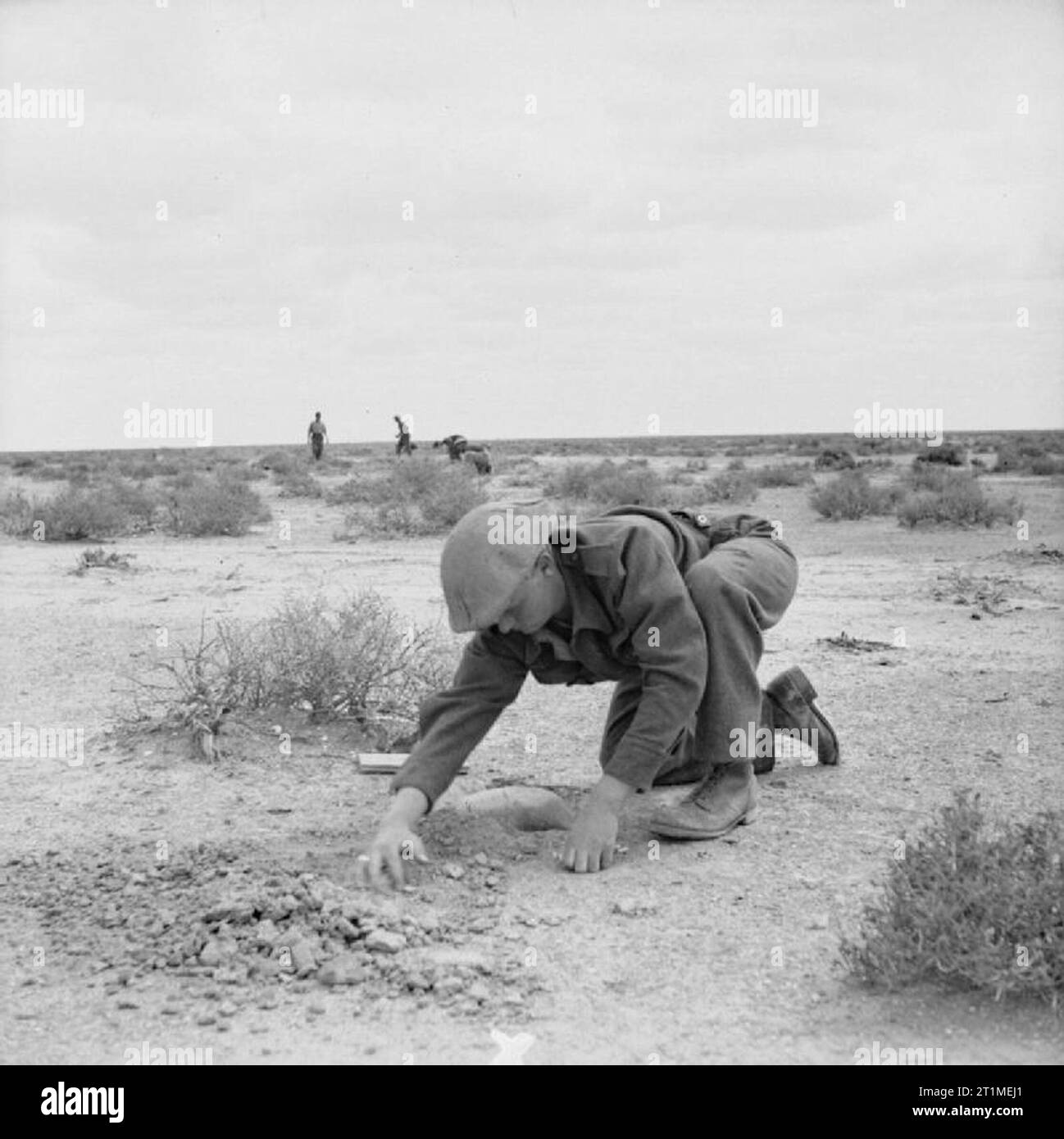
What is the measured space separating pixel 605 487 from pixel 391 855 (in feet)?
49.1

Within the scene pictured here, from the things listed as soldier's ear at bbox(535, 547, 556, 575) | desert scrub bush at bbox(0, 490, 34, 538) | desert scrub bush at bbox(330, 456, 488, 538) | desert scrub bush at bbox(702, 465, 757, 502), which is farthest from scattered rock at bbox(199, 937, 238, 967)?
desert scrub bush at bbox(702, 465, 757, 502)

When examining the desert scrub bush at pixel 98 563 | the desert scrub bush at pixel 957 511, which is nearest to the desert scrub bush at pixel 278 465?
the desert scrub bush at pixel 957 511

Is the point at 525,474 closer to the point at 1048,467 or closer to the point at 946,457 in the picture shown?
the point at 946,457

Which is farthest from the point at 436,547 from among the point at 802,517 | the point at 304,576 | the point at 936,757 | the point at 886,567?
the point at 936,757

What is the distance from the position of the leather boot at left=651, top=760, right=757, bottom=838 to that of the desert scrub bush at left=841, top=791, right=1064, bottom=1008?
0.78 m

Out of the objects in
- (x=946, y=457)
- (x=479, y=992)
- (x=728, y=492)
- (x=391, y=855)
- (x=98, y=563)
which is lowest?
(x=479, y=992)

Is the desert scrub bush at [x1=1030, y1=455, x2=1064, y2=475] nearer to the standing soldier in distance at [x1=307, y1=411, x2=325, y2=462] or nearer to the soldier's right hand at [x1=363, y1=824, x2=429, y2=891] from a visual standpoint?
the standing soldier in distance at [x1=307, y1=411, x2=325, y2=462]

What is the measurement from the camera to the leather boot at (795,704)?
4.50 meters

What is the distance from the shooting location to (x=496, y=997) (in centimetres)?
290

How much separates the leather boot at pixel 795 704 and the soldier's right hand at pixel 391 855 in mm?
1411

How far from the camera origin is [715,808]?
155 inches

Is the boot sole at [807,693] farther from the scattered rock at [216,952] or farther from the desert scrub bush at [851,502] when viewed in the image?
the desert scrub bush at [851,502]

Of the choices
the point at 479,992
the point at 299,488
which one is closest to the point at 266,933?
the point at 479,992

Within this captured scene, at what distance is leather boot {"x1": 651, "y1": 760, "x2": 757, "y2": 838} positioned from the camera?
3855 millimetres
